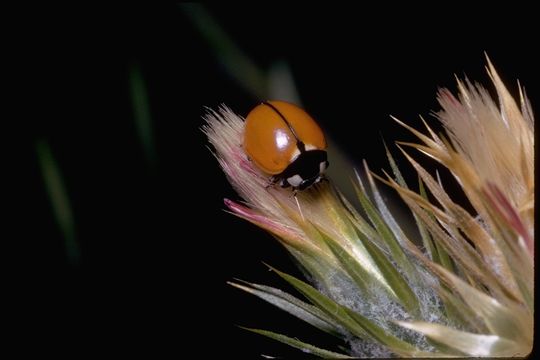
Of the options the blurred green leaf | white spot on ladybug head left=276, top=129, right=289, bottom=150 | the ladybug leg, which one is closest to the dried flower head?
the ladybug leg

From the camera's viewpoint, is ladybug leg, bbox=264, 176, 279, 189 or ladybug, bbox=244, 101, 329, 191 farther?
ladybug, bbox=244, 101, 329, 191

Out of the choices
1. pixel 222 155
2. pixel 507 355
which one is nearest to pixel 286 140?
pixel 222 155

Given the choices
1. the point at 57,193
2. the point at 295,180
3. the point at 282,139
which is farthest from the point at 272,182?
the point at 57,193

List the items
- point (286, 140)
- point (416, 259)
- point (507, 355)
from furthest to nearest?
point (286, 140), point (416, 259), point (507, 355)

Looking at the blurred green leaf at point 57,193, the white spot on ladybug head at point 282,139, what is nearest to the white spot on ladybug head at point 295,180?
the white spot on ladybug head at point 282,139

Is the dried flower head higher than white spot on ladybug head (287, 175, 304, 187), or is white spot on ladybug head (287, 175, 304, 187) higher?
white spot on ladybug head (287, 175, 304, 187)

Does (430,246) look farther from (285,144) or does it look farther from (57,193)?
(57,193)

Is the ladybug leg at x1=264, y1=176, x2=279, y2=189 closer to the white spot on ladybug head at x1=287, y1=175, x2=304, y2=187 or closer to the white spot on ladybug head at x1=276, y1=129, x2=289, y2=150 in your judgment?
the white spot on ladybug head at x1=287, y1=175, x2=304, y2=187

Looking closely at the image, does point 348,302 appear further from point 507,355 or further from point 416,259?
point 507,355
